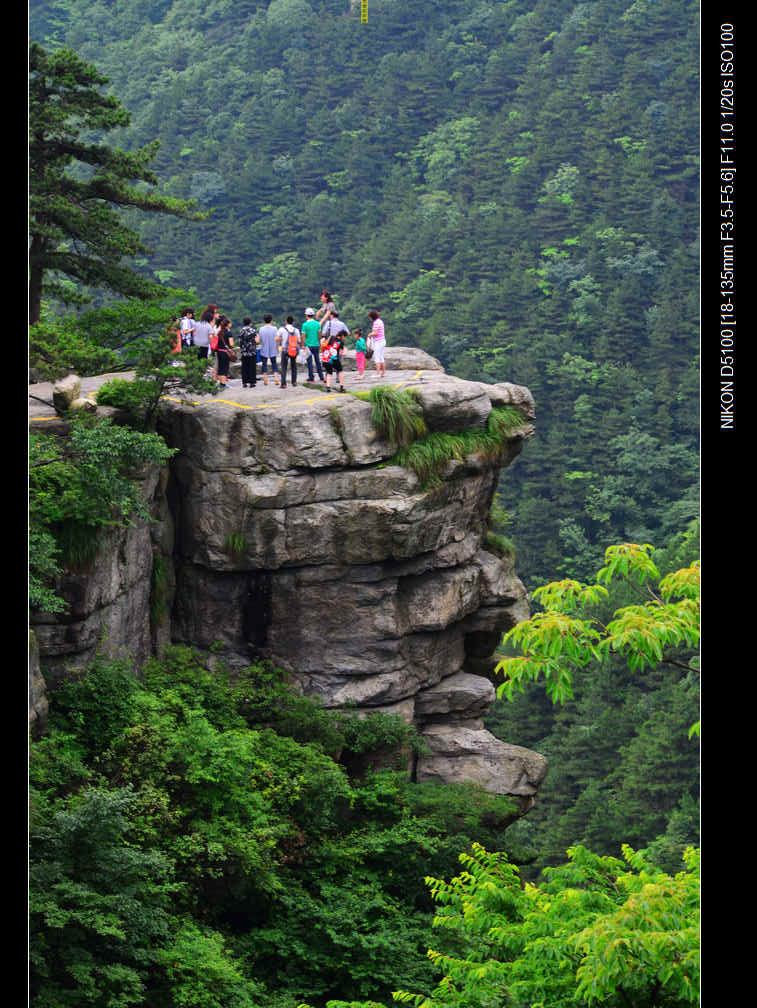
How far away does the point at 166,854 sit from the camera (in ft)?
48.3

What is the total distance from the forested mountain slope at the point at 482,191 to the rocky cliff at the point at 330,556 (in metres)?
38.9

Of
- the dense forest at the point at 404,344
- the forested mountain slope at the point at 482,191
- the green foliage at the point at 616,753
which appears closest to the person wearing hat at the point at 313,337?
the dense forest at the point at 404,344

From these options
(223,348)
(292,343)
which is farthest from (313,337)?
(223,348)

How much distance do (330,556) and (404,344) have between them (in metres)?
54.9

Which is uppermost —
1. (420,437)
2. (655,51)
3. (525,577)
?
A: (655,51)

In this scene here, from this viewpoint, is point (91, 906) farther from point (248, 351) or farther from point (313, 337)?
point (313, 337)

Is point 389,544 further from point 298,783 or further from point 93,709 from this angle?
point 93,709

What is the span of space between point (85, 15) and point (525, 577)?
Result: 233ft

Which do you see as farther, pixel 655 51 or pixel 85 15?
pixel 85 15

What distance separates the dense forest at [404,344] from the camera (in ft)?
46.4

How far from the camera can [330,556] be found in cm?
2103

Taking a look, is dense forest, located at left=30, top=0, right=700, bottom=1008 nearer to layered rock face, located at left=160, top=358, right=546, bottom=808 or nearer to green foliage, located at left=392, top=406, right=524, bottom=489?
layered rock face, located at left=160, top=358, right=546, bottom=808

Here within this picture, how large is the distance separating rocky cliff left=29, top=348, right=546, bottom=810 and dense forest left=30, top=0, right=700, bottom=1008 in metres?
0.99

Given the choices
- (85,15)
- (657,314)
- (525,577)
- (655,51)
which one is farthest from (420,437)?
(85,15)
